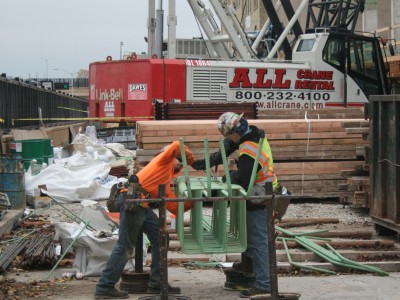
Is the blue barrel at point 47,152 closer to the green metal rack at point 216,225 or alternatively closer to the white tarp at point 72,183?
the white tarp at point 72,183

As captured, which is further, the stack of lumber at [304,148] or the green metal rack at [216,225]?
the stack of lumber at [304,148]

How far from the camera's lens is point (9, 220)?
1298 centimetres

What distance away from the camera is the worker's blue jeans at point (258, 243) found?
354 inches

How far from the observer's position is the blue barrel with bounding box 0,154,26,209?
14.5 meters

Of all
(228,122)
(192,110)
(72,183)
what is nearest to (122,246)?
(228,122)

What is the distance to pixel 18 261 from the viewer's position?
10961 mm

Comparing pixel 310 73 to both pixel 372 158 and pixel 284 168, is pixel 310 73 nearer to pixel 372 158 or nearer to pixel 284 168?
pixel 284 168

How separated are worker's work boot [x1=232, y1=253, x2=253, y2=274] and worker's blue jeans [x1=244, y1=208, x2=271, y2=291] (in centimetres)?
49

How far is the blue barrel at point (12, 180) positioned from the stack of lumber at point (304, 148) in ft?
7.46

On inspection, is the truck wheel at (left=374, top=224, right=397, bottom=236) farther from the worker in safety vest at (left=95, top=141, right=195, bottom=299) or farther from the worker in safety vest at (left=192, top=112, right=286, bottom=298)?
the worker in safety vest at (left=95, top=141, right=195, bottom=299)

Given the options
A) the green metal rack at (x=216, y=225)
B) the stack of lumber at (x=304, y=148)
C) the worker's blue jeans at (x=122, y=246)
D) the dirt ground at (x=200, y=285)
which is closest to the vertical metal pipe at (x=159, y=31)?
the stack of lumber at (x=304, y=148)

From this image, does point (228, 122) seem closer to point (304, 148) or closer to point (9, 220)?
point (9, 220)

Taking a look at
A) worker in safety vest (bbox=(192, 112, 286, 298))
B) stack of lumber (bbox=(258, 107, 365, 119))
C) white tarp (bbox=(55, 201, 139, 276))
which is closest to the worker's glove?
worker in safety vest (bbox=(192, 112, 286, 298))

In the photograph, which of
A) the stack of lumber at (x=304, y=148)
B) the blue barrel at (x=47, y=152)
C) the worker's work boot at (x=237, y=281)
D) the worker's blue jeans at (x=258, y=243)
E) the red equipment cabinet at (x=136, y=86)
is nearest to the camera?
the worker's blue jeans at (x=258, y=243)
